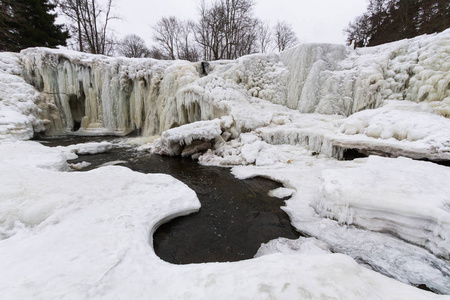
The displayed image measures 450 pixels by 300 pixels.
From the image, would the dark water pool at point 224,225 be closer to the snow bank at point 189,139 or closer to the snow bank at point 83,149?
the snow bank at point 189,139

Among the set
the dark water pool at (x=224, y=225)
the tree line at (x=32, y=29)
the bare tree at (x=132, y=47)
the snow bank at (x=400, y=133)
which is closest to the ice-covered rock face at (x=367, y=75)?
the snow bank at (x=400, y=133)

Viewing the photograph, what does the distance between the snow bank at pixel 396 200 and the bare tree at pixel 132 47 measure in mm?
29443

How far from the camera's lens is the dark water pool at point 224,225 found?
2.81m

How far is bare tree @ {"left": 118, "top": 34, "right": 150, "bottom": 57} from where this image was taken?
25.1 metres

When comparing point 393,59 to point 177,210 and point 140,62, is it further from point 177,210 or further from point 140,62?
point 140,62

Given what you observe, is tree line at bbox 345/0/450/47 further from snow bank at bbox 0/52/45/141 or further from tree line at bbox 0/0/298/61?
snow bank at bbox 0/52/45/141

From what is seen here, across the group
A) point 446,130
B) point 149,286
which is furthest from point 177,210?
point 446,130

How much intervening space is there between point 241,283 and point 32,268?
6.42 ft

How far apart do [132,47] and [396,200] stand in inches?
1216

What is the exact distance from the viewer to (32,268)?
171 cm

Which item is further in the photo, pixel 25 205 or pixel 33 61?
pixel 33 61

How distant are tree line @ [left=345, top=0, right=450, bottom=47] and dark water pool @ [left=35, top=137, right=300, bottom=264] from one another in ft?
52.3

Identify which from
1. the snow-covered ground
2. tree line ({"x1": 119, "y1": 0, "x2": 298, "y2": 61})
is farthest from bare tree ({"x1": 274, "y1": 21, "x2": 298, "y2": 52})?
the snow-covered ground

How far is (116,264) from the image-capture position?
1871 mm
